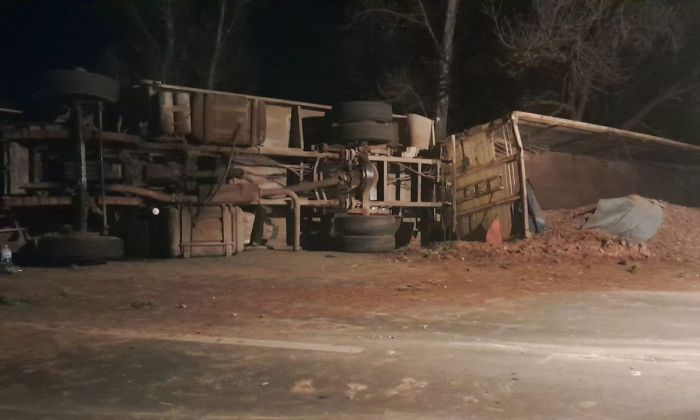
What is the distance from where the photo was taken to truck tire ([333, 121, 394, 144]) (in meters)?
13.2

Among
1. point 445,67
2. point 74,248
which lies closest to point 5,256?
point 74,248

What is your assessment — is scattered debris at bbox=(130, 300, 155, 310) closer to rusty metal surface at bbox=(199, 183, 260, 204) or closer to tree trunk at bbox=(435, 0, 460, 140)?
rusty metal surface at bbox=(199, 183, 260, 204)

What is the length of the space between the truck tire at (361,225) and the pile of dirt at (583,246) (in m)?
0.75

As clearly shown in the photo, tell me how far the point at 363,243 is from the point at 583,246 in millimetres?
4141

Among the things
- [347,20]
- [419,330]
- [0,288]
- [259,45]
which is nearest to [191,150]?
[0,288]

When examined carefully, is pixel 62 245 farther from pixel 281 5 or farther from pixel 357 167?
pixel 281 5

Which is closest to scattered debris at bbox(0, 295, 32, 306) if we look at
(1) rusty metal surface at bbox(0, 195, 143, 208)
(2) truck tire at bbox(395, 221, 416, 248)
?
(1) rusty metal surface at bbox(0, 195, 143, 208)

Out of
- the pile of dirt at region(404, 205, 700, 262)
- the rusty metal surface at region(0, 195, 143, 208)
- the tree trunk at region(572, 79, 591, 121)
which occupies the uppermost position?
the tree trunk at region(572, 79, 591, 121)

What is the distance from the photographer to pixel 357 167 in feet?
44.0

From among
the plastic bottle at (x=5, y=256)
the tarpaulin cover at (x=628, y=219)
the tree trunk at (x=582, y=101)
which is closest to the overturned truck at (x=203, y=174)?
the plastic bottle at (x=5, y=256)

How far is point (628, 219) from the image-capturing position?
502 inches

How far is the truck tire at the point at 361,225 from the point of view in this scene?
12.9 m

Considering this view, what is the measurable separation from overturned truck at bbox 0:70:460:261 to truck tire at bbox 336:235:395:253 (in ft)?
0.09

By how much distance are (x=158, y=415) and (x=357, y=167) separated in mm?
9893
